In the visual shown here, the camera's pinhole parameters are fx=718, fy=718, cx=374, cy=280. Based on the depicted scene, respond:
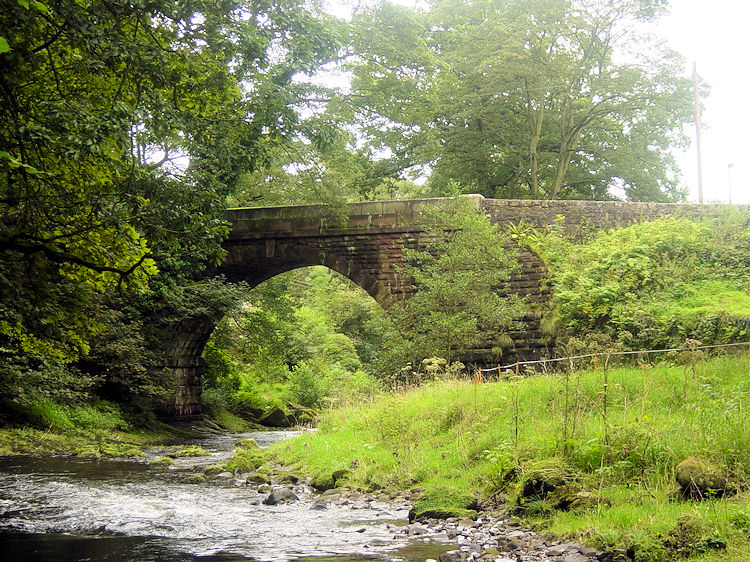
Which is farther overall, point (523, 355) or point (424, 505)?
point (523, 355)

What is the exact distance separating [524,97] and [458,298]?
12695 mm

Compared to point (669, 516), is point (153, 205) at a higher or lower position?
higher

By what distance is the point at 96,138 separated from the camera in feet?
20.5

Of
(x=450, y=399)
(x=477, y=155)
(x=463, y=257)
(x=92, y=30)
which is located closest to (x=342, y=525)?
(x=450, y=399)

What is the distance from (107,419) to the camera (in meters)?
16.7

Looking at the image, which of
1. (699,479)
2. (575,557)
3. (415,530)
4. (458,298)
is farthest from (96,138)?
(458,298)

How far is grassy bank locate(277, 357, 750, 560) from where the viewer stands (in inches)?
209

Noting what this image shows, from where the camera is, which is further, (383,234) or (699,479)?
(383,234)

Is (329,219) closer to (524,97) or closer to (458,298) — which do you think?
(458,298)

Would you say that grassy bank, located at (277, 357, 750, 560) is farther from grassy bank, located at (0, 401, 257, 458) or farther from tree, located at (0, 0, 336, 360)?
grassy bank, located at (0, 401, 257, 458)

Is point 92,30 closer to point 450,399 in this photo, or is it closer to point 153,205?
point 153,205

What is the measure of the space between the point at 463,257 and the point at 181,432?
9592mm

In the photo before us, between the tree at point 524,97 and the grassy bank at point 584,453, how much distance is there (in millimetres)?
15165

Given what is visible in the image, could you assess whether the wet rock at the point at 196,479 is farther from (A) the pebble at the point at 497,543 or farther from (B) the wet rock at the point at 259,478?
(A) the pebble at the point at 497,543
